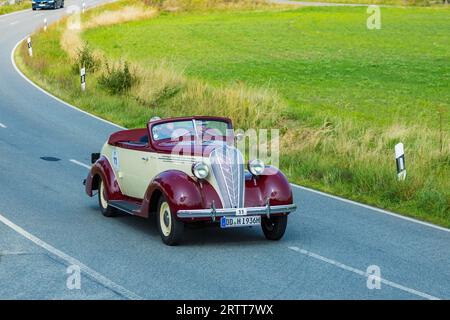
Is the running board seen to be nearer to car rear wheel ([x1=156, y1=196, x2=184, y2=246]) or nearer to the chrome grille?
car rear wheel ([x1=156, y1=196, x2=184, y2=246])

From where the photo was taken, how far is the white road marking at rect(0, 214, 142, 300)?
9297 millimetres

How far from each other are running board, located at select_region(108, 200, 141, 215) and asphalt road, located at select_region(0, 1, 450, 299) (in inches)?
11.5

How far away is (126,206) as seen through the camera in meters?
13.0

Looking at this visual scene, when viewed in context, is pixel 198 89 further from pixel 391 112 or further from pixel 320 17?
pixel 320 17

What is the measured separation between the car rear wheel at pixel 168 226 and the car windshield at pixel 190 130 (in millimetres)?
1238

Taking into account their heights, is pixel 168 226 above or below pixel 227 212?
below

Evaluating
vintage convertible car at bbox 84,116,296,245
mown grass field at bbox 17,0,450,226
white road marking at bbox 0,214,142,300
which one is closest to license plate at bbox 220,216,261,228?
vintage convertible car at bbox 84,116,296,245

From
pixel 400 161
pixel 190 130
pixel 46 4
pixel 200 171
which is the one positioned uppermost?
pixel 190 130

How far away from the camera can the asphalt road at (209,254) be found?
9.52 metres

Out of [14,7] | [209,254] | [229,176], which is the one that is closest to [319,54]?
[229,176]

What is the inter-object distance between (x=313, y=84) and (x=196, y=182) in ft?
76.7

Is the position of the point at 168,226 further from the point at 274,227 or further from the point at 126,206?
the point at 274,227
